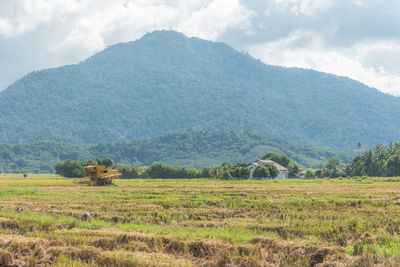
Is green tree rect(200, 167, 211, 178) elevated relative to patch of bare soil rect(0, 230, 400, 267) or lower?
lower

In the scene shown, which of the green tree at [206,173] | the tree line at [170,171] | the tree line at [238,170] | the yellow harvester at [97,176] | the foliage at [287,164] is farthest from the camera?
the foliage at [287,164]

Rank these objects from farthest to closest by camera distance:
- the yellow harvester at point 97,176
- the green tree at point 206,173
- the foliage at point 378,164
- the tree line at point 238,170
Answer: the green tree at point 206,173 → the tree line at point 238,170 → the foliage at point 378,164 → the yellow harvester at point 97,176

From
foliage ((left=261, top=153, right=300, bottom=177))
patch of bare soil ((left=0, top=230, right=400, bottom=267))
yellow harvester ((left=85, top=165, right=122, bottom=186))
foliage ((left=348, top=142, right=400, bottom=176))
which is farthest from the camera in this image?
foliage ((left=261, top=153, right=300, bottom=177))

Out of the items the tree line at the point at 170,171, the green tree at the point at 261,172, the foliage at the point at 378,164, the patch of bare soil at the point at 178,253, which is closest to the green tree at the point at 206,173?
the tree line at the point at 170,171

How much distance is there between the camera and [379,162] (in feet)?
316

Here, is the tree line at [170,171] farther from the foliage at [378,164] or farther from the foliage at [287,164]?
the foliage at [287,164]

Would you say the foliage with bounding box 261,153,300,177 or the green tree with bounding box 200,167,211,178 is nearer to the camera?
the green tree with bounding box 200,167,211,178

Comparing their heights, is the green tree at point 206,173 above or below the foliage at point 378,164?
below

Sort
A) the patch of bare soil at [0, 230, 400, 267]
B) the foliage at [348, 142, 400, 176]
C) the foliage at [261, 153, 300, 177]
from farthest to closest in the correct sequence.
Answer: the foliage at [261, 153, 300, 177]
the foliage at [348, 142, 400, 176]
the patch of bare soil at [0, 230, 400, 267]

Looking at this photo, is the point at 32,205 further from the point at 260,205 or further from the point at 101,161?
the point at 101,161

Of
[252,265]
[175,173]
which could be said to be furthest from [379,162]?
[252,265]

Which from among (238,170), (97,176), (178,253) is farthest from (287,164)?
(178,253)

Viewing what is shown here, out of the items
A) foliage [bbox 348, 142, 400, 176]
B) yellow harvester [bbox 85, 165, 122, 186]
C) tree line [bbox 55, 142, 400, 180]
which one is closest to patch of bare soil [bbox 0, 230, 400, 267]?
yellow harvester [bbox 85, 165, 122, 186]

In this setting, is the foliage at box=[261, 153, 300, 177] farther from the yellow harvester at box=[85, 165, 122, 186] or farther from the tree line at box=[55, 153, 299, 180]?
the yellow harvester at box=[85, 165, 122, 186]
